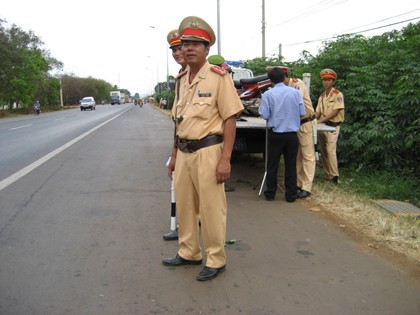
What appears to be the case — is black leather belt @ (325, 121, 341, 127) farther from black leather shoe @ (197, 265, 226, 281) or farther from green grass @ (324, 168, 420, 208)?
black leather shoe @ (197, 265, 226, 281)

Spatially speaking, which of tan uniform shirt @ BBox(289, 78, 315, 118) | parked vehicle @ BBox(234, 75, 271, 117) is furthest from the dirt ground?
parked vehicle @ BBox(234, 75, 271, 117)

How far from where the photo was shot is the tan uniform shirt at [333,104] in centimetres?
660

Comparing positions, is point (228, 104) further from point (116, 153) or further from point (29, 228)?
point (116, 153)

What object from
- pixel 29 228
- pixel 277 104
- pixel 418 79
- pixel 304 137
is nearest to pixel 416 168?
pixel 418 79

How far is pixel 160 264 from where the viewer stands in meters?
3.57

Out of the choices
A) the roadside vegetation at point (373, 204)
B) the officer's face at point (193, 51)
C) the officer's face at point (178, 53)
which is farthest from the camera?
the officer's face at point (178, 53)

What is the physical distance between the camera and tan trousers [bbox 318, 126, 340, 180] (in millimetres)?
6664

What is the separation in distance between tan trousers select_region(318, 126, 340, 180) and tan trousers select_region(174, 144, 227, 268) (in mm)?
3738

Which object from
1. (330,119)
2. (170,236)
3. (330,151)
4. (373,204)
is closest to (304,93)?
(330,119)

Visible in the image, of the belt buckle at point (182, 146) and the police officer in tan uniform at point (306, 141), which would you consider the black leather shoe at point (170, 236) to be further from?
the police officer in tan uniform at point (306, 141)

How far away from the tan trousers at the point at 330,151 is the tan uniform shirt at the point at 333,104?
0.19 m

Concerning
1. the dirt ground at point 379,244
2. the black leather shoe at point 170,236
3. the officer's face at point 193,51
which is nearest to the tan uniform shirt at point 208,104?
the officer's face at point 193,51

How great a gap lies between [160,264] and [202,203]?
2.40ft

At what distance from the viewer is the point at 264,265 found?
11.7ft
